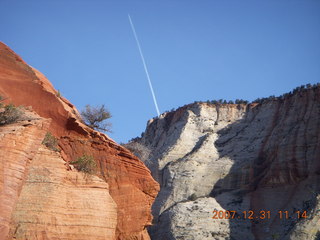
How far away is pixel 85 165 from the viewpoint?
18891 millimetres

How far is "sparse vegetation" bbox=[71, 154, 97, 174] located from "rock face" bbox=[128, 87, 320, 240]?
939 centimetres

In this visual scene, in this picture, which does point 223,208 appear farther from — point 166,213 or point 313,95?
point 313,95

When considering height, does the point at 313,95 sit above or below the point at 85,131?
above

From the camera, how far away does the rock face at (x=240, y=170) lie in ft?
135

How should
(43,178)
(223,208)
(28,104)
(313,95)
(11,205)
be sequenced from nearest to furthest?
(11,205)
(43,178)
(28,104)
(223,208)
(313,95)

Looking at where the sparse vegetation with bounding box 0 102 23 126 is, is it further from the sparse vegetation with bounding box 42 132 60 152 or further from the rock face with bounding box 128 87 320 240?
the rock face with bounding box 128 87 320 240

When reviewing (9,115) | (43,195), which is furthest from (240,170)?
(9,115)

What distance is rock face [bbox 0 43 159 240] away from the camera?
1463cm

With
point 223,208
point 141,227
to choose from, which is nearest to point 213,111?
point 223,208

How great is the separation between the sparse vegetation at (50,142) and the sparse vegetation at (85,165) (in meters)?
1.01

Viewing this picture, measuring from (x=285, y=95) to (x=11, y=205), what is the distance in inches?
1947

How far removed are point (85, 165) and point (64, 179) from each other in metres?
1.99

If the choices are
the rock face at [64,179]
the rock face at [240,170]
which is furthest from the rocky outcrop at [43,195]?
the rock face at [240,170]

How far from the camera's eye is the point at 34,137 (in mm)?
15656
